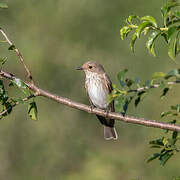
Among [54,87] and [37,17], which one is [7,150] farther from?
[37,17]

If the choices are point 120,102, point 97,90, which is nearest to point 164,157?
point 120,102

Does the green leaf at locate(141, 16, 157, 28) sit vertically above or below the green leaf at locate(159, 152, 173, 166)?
above

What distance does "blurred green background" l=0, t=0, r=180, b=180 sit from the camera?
772 centimetres

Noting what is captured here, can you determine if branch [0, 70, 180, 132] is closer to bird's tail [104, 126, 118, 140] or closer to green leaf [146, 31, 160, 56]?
green leaf [146, 31, 160, 56]

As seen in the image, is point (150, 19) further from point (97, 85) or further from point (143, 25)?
point (97, 85)

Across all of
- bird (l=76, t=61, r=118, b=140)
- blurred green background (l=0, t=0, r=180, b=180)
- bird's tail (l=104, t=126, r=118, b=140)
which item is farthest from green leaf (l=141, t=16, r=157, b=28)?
blurred green background (l=0, t=0, r=180, b=180)

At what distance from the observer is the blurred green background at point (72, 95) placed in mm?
7719

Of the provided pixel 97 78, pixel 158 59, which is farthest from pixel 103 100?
pixel 158 59

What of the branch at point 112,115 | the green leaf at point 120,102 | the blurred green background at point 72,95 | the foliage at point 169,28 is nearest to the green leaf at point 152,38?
the foliage at point 169,28

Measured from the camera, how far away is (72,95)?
28.0ft

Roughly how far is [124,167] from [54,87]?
6.82 ft

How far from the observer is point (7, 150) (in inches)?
305

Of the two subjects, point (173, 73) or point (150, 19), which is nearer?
point (173, 73)

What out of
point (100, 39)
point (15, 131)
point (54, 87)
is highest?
point (100, 39)
